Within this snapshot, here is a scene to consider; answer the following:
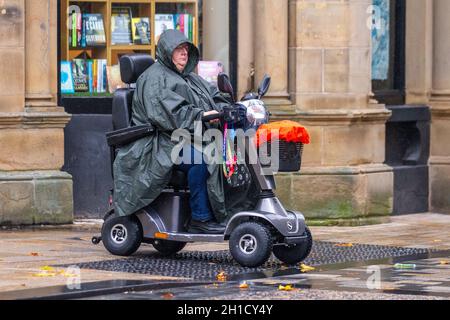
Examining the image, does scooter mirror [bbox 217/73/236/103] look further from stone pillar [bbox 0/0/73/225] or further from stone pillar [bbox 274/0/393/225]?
stone pillar [bbox 274/0/393/225]

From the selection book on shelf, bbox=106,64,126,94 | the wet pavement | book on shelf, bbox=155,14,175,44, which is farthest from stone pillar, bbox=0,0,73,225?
book on shelf, bbox=155,14,175,44

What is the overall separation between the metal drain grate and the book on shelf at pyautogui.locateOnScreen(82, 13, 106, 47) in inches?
138

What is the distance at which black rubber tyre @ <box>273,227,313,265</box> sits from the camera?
36.5 feet

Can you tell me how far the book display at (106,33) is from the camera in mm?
14516

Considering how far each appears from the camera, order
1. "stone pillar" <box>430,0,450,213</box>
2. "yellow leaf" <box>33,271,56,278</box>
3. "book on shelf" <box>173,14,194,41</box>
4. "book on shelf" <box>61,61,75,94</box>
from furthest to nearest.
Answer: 1. "stone pillar" <box>430,0,450,213</box>
2. "book on shelf" <box>173,14,194,41</box>
3. "book on shelf" <box>61,61,75,94</box>
4. "yellow leaf" <box>33,271,56,278</box>

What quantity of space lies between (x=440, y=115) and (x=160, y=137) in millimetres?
5978

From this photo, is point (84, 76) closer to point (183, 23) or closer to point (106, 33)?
point (106, 33)

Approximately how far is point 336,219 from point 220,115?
411 centimetres

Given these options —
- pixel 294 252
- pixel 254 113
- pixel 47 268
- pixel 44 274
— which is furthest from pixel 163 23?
pixel 44 274

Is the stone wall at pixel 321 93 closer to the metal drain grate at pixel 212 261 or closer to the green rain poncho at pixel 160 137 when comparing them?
the metal drain grate at pixel 212 261

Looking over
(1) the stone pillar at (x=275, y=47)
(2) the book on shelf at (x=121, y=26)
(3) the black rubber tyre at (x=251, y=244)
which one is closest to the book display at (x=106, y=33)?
Result: (2) the book on shelf at (x=121, y=26)

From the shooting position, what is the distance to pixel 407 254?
12.2 m
